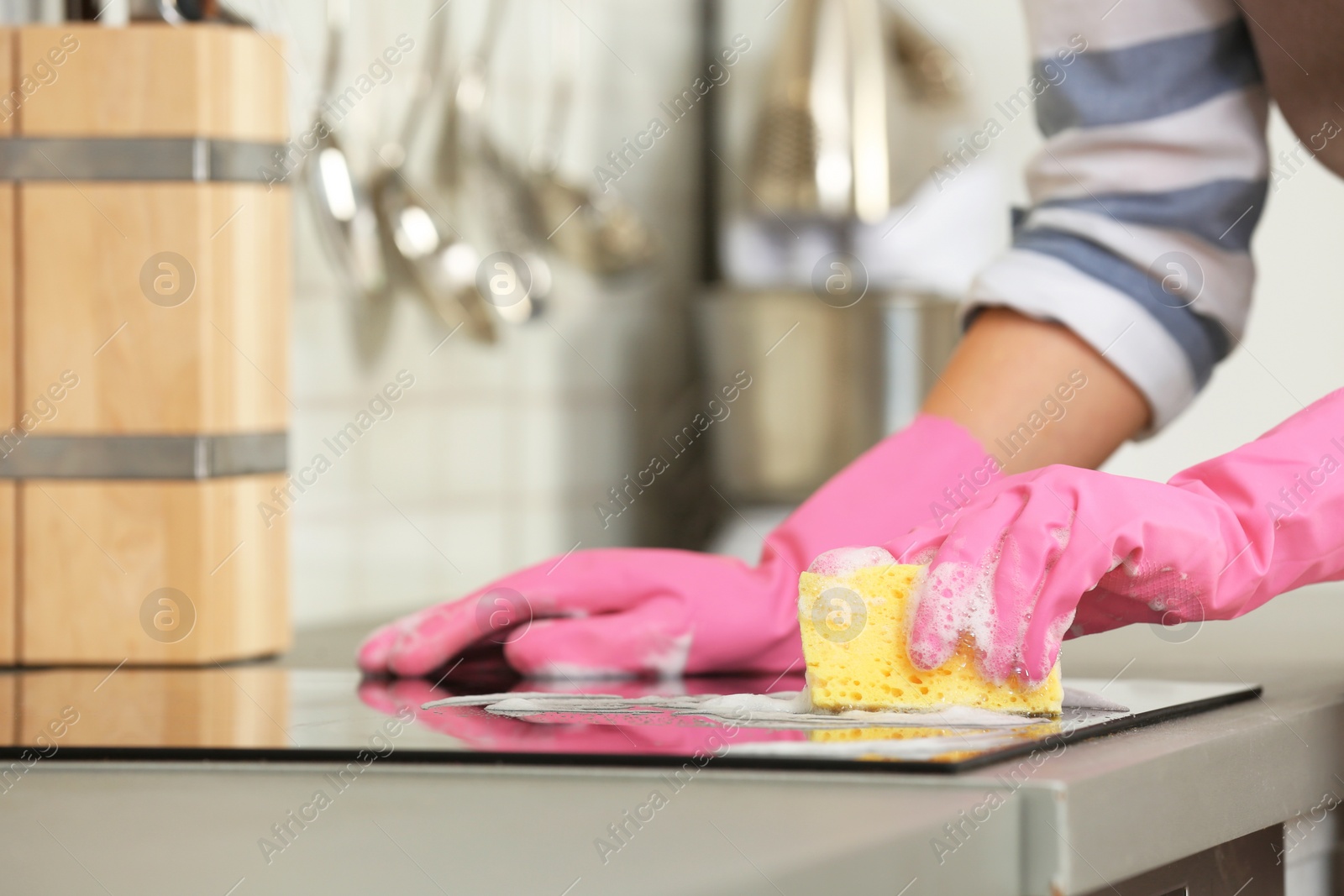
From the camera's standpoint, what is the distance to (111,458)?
78 centimetres

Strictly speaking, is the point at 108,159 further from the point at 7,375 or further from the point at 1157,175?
the point at 1157,175

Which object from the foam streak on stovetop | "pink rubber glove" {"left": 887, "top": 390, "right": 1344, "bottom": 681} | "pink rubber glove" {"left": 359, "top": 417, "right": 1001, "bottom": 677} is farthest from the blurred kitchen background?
"pink rubber glove" {"left": 887, "top": 390, "right": 1344, "bottom": 681}

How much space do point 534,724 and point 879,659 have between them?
0.11 meters

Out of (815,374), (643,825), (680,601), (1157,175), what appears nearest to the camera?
(643,825)

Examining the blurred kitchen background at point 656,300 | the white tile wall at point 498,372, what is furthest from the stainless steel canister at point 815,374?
the white tile wall at point 498,372

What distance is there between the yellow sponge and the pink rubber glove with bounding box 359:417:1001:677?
0.55ft

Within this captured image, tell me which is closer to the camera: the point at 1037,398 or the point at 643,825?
the point at 643,825

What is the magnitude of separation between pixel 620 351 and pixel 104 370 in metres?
0.88

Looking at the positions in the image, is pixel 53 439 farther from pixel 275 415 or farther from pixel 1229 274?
pixel 1229 274

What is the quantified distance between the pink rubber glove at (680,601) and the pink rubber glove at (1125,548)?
16cm

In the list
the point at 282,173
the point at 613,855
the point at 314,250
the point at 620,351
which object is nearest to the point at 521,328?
the point at 620,351

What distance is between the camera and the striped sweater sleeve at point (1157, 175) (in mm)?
749

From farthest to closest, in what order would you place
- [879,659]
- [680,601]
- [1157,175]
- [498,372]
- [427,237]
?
[498,372], [427,237], [1157,175], [680,601], [879,659]

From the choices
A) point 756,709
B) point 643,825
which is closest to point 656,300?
point 756,709
